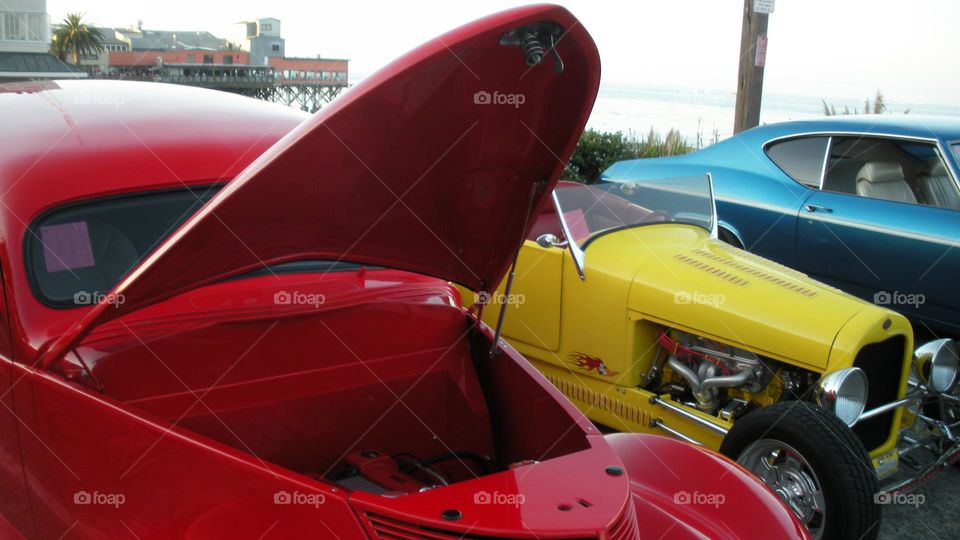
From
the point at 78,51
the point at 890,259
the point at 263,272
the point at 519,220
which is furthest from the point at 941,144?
the point at 78,51

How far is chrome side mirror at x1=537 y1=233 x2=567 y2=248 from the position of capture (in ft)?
14.6

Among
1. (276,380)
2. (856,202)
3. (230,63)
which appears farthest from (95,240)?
(230,63)

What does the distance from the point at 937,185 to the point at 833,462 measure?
12.8ft

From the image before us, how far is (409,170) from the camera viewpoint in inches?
79.8

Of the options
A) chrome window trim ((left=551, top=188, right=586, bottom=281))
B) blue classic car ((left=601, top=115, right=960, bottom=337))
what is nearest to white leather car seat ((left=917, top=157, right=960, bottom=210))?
blue classic car ((left=601, top=115, right=960, bottom=337))

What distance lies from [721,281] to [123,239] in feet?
9.01

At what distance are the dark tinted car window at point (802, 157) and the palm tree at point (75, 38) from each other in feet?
191

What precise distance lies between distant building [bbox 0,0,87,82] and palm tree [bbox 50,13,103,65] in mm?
36956

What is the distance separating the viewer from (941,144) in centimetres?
590

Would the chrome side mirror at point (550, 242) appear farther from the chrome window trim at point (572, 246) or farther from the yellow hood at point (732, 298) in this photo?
the yellow hood at point (732, 298)

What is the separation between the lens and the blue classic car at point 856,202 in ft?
18.3

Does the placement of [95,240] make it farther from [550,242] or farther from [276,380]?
[550,242]

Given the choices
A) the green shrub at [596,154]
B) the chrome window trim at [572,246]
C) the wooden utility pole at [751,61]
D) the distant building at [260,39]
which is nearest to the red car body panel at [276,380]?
the chrome window trim at [572,246]

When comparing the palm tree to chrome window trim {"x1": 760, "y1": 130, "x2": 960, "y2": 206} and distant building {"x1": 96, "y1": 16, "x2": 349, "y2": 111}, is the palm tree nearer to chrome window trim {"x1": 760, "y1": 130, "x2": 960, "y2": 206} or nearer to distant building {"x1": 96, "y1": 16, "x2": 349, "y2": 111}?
distant building {"x1": 96, "y1": 16, "x2": 349, "y2": 111}
